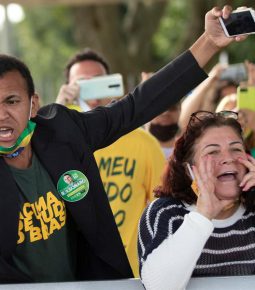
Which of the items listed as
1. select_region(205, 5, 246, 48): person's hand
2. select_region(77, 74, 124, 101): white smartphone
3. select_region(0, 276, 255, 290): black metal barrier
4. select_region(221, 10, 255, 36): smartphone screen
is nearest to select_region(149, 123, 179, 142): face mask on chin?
select_region(77, 74, 124, 101): white smartphone

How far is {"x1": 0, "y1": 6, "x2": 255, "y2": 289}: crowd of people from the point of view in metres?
2.65

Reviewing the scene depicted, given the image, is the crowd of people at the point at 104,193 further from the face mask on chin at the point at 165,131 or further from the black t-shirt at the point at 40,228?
the face mask on chin at the point at 165,131

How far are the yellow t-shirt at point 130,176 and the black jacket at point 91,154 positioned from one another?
1.26m

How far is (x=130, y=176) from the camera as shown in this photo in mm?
4395

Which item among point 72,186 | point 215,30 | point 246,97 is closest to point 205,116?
point 215,30

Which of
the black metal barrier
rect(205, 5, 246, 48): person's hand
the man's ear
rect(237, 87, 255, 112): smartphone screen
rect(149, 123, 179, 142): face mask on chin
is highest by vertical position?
rect(205, 5, 246, 48): person's hand

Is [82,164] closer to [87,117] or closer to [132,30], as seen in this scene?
[87,117]

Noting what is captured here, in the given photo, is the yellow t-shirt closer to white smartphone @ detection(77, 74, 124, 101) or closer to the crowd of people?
white smartphone @ detection(77, 74, 124, 101)

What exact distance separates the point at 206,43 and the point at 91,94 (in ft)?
4.72

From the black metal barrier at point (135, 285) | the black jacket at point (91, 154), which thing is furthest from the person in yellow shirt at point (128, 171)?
the black metal barrier at point (135, 285)

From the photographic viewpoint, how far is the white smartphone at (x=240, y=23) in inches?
114

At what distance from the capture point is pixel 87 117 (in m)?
3.07

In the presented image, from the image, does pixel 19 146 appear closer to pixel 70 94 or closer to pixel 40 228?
pixel 40 228

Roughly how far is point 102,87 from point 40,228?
1.67 m
